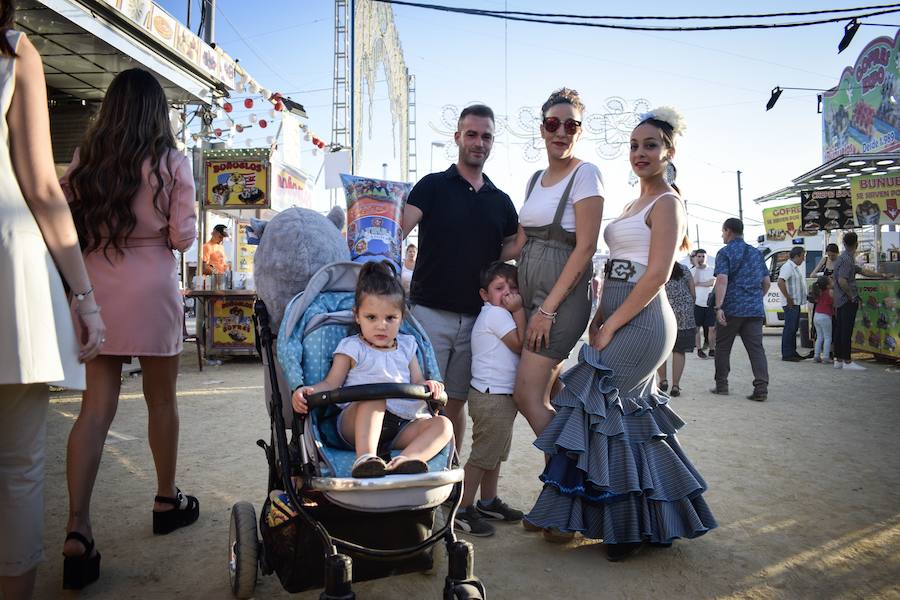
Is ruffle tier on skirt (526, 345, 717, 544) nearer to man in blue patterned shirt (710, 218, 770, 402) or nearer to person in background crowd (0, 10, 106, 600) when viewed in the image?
person in background crowd (0, 10, 106, 600)

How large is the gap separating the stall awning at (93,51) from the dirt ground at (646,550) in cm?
392

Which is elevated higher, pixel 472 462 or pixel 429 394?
pixel 429 394

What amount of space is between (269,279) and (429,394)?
949 mm

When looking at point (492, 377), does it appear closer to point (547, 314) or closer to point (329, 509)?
point (547, 314)

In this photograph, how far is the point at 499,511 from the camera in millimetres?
3150

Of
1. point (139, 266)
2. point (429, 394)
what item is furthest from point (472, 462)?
point (139, 266)

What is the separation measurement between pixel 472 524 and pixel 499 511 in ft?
0.80

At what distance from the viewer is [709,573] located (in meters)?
2.55

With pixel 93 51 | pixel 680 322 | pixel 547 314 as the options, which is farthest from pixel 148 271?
pixel 680 322

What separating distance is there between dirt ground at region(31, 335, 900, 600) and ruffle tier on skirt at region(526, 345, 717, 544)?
17cm

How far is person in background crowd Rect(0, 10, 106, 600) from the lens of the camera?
158 centimetres

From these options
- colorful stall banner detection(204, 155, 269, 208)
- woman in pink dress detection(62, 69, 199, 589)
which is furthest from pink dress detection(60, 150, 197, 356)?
colorful stall banner detection(204, 155, 269, 208)

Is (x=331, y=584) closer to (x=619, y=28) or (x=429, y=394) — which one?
(x=429, y=394)

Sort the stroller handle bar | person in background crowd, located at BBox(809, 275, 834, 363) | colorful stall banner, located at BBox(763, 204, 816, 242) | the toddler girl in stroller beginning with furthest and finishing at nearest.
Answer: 1. colorful stall banner, located at BBox(763, 204, 816, 242)
2. person in background crowd, located at BBox(809, 275, 834, 363)
3. the toddler girl in stroller
4. the stroller handle bar
